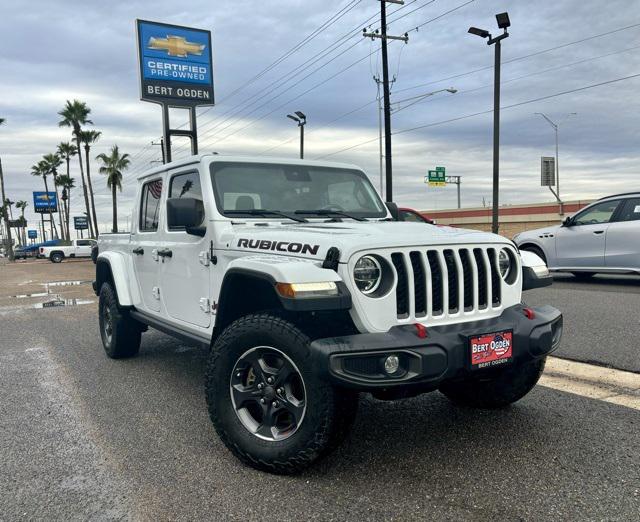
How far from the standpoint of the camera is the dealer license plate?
2891mm

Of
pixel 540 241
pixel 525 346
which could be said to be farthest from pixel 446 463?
pixel 540 241

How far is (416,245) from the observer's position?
3035 millimetres

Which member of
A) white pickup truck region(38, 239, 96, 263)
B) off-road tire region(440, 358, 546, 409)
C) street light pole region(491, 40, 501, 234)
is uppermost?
street light pole region(491, 40, 501, 234)

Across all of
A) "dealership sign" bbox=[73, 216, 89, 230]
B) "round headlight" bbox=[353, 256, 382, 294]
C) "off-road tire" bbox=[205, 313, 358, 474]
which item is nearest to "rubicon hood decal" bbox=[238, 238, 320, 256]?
"round headlight" bbox=[353, 256, 382, 294]

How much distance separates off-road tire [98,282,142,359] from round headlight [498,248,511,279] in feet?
12.0

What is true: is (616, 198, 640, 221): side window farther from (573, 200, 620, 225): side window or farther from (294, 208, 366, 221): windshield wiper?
(294, 208, 366, 221): windshield wiper

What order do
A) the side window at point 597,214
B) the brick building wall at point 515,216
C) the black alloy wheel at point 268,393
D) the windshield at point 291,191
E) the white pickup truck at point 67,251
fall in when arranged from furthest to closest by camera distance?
the white pickup truck at point 67,251
the brick building wall at point 515,216
the side window at point 597,214
the windshield at point 291,191
the black alloy wheel at point 268,393

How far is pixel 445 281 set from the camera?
3057 mm

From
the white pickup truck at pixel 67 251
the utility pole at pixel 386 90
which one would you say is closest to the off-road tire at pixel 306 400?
the utility pole at pixel 386 90

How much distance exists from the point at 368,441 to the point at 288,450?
0.73 m

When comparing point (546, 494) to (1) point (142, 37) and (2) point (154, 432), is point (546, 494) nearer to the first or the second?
(2) point (154, 432)

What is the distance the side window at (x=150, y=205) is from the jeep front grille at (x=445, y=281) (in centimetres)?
277

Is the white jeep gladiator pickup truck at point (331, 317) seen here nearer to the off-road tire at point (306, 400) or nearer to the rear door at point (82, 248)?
the off-road tire at point (306, 400)

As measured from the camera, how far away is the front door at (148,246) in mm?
4922
